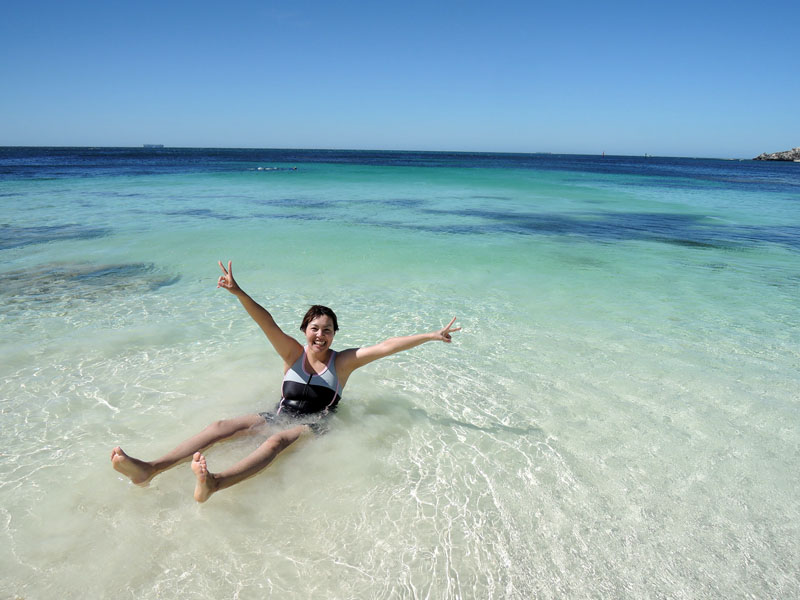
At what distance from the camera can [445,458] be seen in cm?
386

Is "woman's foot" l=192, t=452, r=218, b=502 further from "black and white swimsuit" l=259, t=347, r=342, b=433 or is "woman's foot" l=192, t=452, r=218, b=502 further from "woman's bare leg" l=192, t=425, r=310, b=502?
"black and white swimsuit" l=259, t=347, r=342, b=433

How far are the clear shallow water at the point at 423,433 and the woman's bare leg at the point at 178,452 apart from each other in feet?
0.57

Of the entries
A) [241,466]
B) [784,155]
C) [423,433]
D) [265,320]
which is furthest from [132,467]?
[784,155]

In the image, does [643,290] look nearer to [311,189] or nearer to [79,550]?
[79,550]

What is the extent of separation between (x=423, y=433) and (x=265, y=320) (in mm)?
1670

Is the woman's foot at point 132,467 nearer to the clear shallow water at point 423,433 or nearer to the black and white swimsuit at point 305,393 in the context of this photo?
the clear shallow water at point 423,433

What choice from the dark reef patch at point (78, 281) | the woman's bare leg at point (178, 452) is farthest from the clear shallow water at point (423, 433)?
the woman's bare leg at point (178, 452)

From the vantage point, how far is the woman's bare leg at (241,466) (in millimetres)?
2816

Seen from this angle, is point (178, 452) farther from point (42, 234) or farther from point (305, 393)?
point (42, 234)

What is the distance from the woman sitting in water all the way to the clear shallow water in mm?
201

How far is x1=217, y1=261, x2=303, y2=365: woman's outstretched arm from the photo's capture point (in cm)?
344

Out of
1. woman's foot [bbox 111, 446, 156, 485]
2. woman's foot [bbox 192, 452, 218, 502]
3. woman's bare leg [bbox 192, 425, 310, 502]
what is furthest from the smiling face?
woman's foot [bbox 111, 446, 156, 485]

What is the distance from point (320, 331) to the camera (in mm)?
3756

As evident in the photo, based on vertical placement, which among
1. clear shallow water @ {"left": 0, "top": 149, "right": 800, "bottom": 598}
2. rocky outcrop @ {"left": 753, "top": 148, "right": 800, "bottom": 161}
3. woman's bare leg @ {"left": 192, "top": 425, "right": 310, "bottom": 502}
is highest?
rocky outcrop @ {"left": 753, "top": 148, "right": 800, "bottom": 161}
